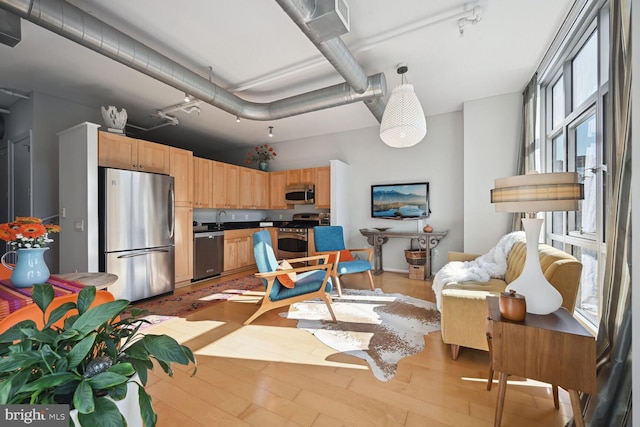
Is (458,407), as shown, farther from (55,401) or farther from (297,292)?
(55,401)

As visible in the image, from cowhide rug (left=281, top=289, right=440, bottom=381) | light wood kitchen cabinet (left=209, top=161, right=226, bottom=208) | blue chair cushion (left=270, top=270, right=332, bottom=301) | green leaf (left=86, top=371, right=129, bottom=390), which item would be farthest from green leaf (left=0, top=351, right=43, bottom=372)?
light wood kitchen cabinet (left=209, top=161, right=226, bottom=208)

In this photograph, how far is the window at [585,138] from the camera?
2.08 metres

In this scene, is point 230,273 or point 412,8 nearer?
point 412,8

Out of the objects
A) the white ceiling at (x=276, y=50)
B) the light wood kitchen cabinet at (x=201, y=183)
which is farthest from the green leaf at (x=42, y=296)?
the light wood kitchen cabinet at (x=201, y=183)

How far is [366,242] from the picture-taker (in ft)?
18.2

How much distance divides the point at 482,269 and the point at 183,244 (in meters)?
4.33

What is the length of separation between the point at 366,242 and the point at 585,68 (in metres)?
3.97

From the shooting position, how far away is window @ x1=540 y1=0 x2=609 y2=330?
208 centimetres

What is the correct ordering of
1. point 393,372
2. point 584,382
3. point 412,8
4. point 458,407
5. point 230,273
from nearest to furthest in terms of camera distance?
point 584,382
point 458,407
point 393,372
point 412,8
point 230,273

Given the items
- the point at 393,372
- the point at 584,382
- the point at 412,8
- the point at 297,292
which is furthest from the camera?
the point at 297,292

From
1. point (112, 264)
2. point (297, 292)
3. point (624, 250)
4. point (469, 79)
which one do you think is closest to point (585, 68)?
point (469, 79)

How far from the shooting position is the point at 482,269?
2.90 metres

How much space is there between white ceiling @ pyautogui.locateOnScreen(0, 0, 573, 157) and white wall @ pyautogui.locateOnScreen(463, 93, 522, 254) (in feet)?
0.78

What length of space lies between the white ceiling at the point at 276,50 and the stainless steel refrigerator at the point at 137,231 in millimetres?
1272
